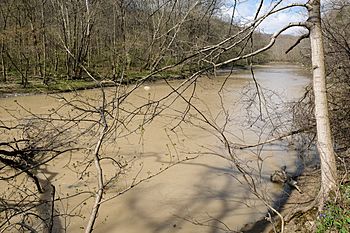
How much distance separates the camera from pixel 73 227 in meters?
5.10

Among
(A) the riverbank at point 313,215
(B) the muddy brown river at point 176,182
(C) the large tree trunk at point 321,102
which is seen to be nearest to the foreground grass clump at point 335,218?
(A) the riverbank at point 313,215

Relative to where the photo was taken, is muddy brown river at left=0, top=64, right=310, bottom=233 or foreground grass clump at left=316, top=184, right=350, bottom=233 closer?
foreground grass clump at left=316, top=184, right=350, bottom=233

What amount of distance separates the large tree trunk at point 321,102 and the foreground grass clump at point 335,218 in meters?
0.19

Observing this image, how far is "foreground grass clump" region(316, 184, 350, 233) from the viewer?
3.12 meters

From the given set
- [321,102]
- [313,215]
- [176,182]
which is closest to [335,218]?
[313,215]

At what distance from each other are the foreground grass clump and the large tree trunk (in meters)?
0.19

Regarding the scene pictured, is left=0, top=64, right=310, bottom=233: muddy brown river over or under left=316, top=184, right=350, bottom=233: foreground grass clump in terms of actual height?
under

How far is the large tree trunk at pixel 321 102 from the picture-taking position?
11.6 ft

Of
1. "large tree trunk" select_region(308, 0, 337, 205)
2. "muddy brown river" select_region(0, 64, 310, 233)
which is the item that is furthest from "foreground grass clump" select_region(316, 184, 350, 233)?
"muddy brown river" select_region(0, 64, 310, 233)


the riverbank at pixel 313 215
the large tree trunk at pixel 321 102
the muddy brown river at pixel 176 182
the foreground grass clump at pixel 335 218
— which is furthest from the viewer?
the muddy brown river at pixel 176 182

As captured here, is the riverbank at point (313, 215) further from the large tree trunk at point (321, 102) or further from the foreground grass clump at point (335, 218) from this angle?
the large tree trunk at point (321, 102)

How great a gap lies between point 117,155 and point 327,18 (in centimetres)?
524

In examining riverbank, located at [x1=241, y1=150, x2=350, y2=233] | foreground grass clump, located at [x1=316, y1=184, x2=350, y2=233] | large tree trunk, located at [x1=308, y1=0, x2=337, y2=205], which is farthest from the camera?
large tree trunk, located at [x1=308, y1=0, x2=337, y2=205]

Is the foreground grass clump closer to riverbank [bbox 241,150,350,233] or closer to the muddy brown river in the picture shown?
riverbank [bbox 241,150,350,233]
